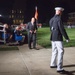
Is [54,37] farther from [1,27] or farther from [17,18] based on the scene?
[17,18]

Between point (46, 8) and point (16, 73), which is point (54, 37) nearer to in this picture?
point (16, 73)

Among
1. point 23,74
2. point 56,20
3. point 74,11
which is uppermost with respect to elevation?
A: point 74,11

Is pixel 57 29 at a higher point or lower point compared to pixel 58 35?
higher

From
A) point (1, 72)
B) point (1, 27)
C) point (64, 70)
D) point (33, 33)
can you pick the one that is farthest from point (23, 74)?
point (1, 27)

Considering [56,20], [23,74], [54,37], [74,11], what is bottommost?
[23,74]

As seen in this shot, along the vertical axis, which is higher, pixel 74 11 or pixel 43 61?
pixel 74 11

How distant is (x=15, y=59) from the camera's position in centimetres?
1120

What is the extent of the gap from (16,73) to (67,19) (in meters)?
94.7

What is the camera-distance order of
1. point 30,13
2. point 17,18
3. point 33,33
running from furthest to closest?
1. point 17,18
2. point 30,13
3. point 33,33

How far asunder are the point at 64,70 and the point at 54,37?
1117 mm

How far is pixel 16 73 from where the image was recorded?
8.33 m

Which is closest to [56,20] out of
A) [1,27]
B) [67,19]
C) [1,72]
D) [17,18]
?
[1,72]

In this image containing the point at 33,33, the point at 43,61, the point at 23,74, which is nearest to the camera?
the point at 23,74

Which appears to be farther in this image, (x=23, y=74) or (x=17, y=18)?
(x=17, y=18)
